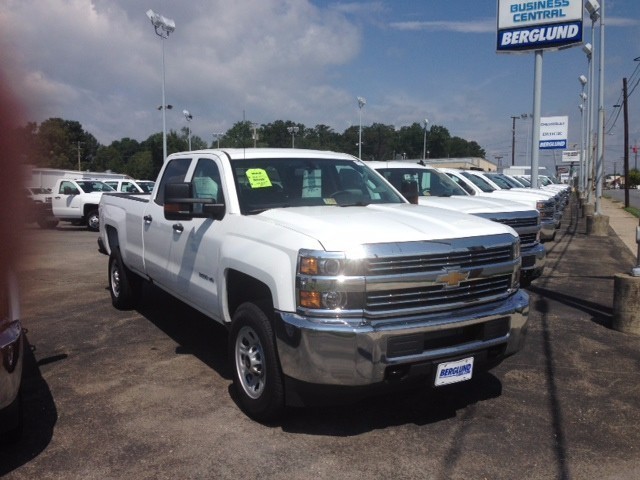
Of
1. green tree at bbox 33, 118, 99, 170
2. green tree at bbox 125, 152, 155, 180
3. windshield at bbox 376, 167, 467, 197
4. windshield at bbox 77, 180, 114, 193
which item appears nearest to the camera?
green tree at bbox 33, 118, 99, 170

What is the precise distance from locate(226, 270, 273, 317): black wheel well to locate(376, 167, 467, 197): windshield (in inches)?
225

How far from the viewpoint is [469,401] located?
4539 mm

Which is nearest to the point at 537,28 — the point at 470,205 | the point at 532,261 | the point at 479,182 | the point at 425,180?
the point at 479,182

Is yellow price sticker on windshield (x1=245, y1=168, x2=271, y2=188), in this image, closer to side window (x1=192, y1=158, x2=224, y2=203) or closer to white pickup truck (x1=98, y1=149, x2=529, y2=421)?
white pickup truck (x1=98, y1=149, x2=529, y2=421)

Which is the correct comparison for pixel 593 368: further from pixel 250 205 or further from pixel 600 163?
pixel 600 163

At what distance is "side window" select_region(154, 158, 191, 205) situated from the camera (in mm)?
5834

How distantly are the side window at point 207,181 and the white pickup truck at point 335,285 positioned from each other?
0.09ft

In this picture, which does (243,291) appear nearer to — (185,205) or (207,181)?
(185,205)

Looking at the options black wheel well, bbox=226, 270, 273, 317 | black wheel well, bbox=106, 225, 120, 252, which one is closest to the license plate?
black wheel well, bbox=226, 270, 273, 317

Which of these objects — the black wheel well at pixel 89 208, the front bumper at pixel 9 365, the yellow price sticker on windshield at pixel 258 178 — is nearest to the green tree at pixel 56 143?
the front bumper at pixel 9 365

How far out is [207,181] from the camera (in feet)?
17.3

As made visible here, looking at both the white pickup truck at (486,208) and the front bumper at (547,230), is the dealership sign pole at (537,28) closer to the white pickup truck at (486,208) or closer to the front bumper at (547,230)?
the front bumper at (547,230)

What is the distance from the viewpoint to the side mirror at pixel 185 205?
444cm

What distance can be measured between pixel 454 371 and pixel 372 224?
3.63 ft
